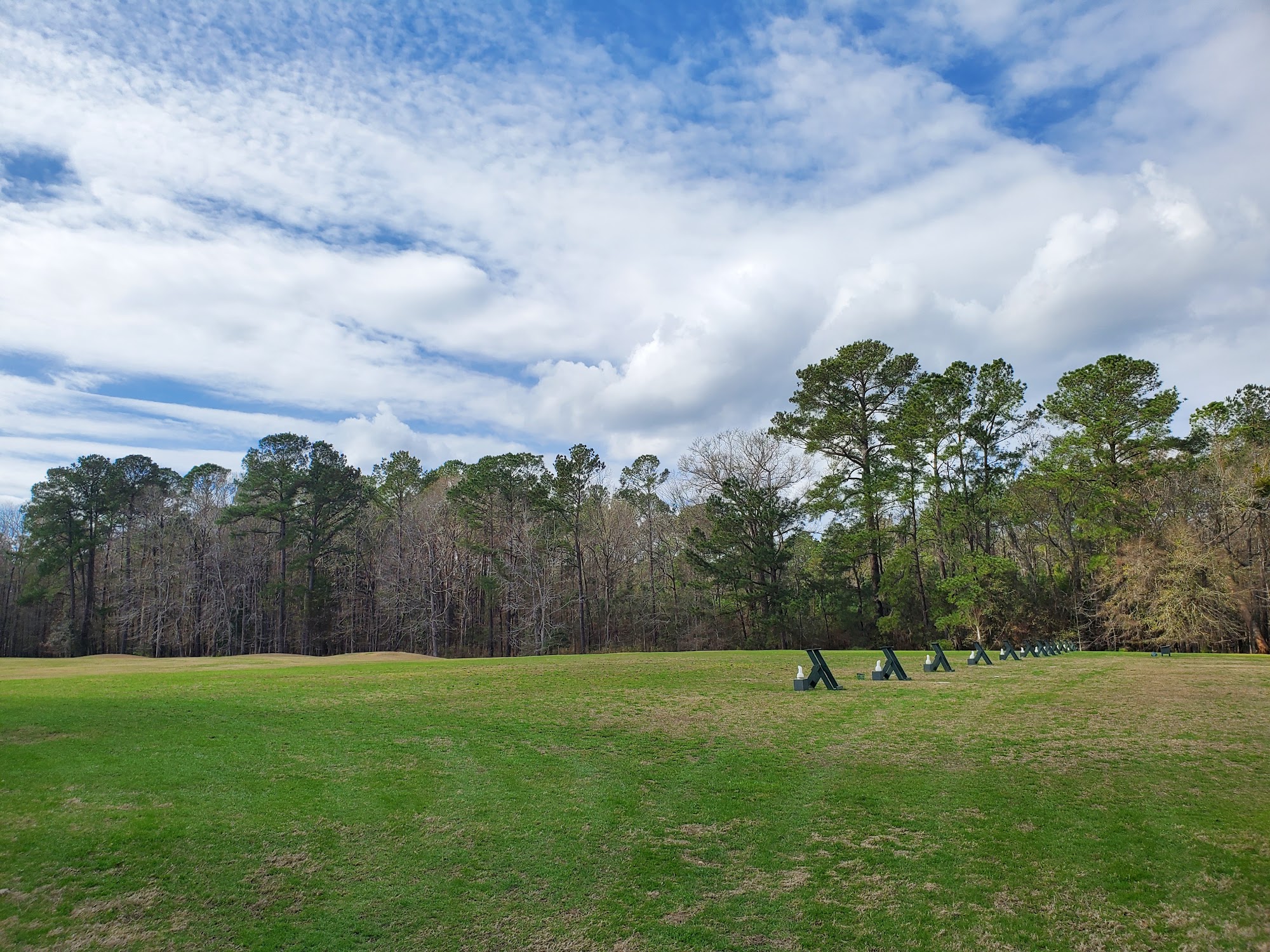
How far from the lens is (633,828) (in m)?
7.15

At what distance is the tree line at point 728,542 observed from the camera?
1372 inches

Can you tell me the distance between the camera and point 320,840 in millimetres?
6758

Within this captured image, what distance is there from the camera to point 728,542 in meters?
44.6

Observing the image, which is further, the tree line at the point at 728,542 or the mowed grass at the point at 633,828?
the tree line at the point at 728,542

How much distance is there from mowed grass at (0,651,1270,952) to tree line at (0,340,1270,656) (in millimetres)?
24866

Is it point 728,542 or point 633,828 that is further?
point 728,542

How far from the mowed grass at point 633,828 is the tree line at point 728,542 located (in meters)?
24.9

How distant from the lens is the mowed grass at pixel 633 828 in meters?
5.33

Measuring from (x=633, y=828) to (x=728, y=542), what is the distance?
3794 cm

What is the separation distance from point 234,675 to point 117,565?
52.8 meters

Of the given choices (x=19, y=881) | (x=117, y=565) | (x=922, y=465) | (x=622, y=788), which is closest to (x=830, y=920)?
(x=622, y=788)

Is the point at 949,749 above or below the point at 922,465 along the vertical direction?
below

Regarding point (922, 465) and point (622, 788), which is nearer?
point (622, 788)

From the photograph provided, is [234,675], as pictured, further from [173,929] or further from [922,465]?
[922,465]
